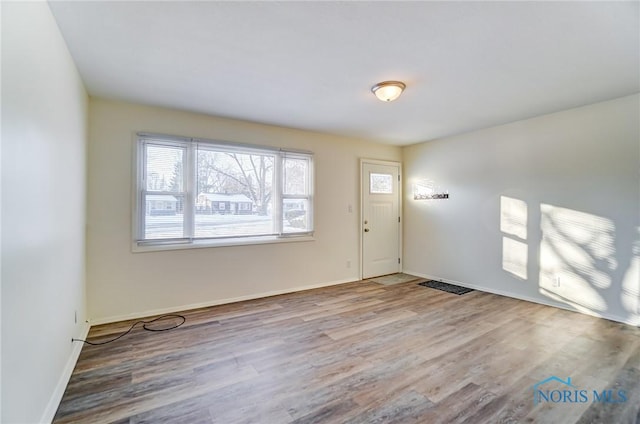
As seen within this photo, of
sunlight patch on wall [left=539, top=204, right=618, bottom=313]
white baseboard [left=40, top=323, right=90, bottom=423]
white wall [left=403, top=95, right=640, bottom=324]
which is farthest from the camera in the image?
sunlight patch on wall [left=539, top=204, right=618, bottom=313]

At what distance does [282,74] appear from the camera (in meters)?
2.65

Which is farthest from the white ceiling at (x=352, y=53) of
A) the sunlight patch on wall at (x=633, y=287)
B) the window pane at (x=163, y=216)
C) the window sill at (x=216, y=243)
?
the sunlight patch on wall at (x=633, y=287)

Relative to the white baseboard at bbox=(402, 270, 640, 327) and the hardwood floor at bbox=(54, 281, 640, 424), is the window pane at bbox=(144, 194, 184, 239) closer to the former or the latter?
the hardwood floor at bbox=(54, 281, 640, 424)

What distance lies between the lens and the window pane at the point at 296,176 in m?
4.39

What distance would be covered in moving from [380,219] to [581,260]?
287 cm

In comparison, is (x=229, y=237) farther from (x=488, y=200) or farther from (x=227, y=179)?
(x=488, y=200)

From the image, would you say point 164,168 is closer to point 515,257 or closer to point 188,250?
point 188,250

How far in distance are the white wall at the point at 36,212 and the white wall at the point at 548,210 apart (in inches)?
198

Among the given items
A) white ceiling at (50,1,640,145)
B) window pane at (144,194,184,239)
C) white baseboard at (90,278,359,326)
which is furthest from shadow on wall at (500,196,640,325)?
window pane at (144,194,184,239)

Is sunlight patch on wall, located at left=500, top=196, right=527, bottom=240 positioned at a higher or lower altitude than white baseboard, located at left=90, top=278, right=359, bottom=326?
higher

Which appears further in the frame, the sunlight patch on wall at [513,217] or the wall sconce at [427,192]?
the wall sconce at [427,192]

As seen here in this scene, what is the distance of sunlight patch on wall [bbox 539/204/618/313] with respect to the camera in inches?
131

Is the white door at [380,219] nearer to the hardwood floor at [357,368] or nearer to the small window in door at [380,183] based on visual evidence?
the small window in door at [380,183]

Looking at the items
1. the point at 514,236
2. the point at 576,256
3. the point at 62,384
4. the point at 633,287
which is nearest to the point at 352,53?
the point at 62,384
